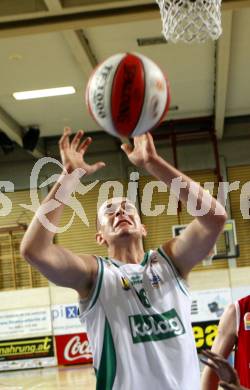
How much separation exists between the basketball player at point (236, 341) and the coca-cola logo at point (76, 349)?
34.5ft

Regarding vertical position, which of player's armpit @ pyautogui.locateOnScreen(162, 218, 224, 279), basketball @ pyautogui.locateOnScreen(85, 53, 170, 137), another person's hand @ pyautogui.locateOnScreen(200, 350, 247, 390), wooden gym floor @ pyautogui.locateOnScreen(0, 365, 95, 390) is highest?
basketball @ pyautogui.locateOnScreen(85, 53, 170, 137)

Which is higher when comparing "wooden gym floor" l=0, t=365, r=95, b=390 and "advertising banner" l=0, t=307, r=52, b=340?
"advertising banner" l=0, t=307, r=52, b=340

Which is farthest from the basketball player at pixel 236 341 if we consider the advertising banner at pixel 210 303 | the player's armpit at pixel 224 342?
the advertising banner at pixel 210 303

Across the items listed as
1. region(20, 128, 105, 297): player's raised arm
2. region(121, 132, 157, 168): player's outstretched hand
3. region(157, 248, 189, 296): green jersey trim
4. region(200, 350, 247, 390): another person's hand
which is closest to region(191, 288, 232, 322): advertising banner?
region(157, 248, 189, 296): green jersey trim

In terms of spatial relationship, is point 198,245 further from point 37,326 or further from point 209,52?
point 37,326

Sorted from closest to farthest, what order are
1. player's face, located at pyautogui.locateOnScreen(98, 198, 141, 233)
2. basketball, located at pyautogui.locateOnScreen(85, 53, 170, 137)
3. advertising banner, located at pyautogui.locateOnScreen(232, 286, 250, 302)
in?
basketball, located at pyautogui.locateOnScreen(85, 53, 170, 137) < player's face, located at pyautogui.locateOnScreen(98, 198, 141, 233) < advertising banner, located at pyautogui.locateOnScreen(232, 286, 250, 302)

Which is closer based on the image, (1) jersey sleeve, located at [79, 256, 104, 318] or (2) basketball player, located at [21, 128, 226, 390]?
(2) basketball player, located at [21, 128, 226, 390]

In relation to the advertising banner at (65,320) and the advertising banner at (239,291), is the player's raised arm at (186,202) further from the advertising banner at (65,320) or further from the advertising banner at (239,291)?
the advertising banner at (65,320)

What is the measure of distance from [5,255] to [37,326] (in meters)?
2.33

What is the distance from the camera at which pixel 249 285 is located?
12.6 m

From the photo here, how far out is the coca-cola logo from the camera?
1313 centimetres

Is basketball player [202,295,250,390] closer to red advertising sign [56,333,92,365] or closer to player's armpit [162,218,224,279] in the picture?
player's armpit [162,218,224,279]

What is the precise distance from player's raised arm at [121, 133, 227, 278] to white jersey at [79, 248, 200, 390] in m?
0.15

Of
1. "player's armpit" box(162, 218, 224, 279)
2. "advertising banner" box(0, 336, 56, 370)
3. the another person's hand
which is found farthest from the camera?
"advertising banner" box(0, 336, 56, 370)
